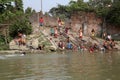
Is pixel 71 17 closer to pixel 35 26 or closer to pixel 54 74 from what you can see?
pixel 35 26

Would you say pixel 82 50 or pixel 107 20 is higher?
pixel 107 20

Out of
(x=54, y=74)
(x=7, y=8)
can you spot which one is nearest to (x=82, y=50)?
(x=7, y=8)

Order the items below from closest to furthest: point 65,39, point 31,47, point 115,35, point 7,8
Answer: point 31,47 < point 65,39 < point 115,35 < point 7,8

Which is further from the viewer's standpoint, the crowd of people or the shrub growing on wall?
the shrub growing on wall

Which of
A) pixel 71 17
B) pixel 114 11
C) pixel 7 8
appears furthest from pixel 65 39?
pixel 7 8

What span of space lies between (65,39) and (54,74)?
64.6 feet

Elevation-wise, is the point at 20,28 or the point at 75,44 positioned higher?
the point at 20,28

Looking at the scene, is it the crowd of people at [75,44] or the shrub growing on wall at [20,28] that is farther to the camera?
the shrub growing on wall at [20,28]

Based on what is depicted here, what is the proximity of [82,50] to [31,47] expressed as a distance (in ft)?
15.1

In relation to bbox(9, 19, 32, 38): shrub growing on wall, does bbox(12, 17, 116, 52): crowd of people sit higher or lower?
lower

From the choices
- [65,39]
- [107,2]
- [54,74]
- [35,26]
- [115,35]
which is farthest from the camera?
[107,2]

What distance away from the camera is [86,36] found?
37156 millimetres

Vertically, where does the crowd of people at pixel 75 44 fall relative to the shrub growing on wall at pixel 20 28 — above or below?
below

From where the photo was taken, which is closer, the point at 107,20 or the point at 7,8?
the point at 107,20
